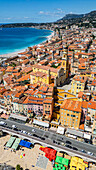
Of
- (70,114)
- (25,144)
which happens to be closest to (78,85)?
(70,114)

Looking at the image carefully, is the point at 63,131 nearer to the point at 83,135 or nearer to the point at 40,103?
the point at 83,135

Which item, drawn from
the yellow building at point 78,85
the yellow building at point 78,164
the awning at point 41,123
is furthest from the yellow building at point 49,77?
the yellow building at point 78,164

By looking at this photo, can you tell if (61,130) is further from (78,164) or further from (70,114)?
(78,164)

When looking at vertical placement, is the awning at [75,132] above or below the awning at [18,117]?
below

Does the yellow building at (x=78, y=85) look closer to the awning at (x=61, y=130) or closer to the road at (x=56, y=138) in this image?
the awning at (x=61, y=130)

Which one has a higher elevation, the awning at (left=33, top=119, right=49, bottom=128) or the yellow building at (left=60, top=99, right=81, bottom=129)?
the yellow building at (left=60, top=99, right=81, bottom=129)

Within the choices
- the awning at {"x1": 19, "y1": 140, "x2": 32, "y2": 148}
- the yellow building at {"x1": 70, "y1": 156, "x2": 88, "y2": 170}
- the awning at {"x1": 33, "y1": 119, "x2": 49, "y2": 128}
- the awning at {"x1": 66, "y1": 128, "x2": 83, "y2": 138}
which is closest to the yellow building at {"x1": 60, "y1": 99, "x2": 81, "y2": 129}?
the awning at {"x1": 66, "y1": 128, "x2": 83, "y2": 138}

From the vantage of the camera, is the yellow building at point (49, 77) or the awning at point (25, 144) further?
the yellow building at point (49, 77)

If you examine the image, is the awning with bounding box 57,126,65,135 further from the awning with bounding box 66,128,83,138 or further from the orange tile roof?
the orange tile roof

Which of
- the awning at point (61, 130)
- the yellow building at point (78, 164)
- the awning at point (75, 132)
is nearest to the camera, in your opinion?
the yellow building at point (78, 164)
